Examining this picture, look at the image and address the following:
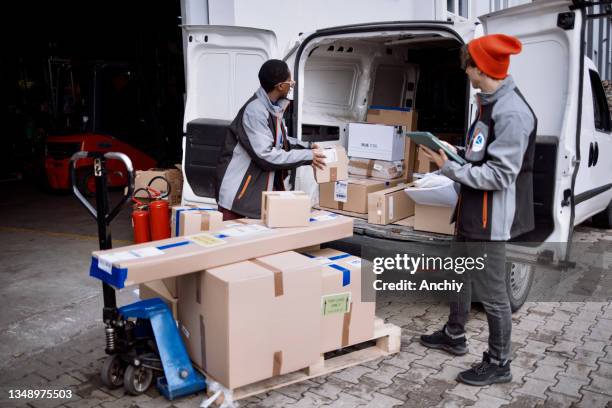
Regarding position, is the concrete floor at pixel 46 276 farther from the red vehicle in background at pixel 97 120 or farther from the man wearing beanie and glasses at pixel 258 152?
the man wearing beanie and glasses at pixel 258 152

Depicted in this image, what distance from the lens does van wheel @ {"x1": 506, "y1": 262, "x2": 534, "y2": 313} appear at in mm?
4363

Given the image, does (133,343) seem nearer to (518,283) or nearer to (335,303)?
(335,303)

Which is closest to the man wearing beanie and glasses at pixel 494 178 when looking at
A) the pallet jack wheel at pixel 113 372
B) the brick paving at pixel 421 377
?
the brick paving at pixel 421 377

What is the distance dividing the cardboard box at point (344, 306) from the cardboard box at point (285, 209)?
0.32 metres

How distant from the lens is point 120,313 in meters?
3.24

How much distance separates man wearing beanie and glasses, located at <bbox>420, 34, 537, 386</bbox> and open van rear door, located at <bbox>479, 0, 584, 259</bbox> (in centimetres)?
57

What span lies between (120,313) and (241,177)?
3.97ft

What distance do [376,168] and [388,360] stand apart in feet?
6.74

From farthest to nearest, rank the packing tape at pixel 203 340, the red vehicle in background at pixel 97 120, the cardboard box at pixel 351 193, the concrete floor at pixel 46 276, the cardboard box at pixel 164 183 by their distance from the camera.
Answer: the red vehicle in background at pixel 97 120
the cardboard box at pixel 164 183
the cardboard box at pixel 351 193
the concrete floor at pixel 46 276
the packing tape at pixel 203 340

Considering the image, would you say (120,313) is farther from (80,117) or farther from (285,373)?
(80,117)

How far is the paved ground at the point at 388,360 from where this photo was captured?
3264 millimetres

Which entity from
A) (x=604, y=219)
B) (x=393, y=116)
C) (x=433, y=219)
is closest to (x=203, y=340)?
(x=433, y=219)

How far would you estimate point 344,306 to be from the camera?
351cm

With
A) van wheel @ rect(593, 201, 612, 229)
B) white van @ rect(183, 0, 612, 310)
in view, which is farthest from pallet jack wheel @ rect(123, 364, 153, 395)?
van wheel @ rect(593, 201, 612, 229)
